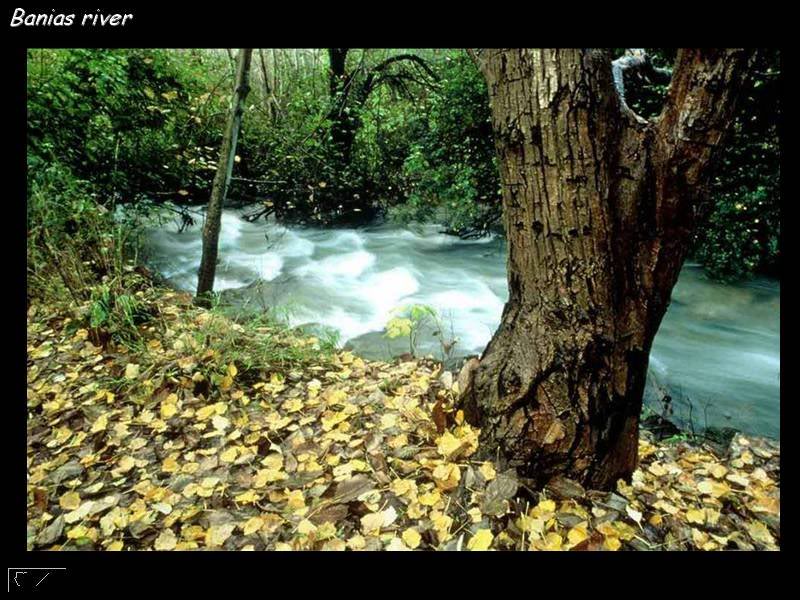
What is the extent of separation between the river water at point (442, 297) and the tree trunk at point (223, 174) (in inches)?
23.7

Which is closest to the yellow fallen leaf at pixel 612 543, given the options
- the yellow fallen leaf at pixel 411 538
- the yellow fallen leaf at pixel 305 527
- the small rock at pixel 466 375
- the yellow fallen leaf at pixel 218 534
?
the yellow fallen leaf at pixel 411 538

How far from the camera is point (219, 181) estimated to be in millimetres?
4531

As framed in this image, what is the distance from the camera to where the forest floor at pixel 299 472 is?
6.37 feet

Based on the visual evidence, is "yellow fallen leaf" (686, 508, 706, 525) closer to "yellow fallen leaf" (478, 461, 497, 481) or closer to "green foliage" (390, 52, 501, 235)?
"yellow fallen leaf" (478, 461, 497, 481)

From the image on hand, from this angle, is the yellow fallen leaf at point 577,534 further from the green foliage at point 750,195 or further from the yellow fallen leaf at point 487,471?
the green foliage at point 750,195

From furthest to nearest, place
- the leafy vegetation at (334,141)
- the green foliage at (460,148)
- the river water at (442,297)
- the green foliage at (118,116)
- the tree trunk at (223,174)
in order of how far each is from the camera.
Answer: the green foliage at (460,148), the river water at (442,297), the leafy vegetation at (334,141), the green foliage at (118,116), the tree trunk at (223,174)

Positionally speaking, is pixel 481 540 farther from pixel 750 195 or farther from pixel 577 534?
pixel 750 195

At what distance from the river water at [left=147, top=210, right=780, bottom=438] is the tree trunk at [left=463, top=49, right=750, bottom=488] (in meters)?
2.57

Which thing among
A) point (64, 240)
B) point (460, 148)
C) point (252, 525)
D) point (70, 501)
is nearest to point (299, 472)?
point (252, 525)

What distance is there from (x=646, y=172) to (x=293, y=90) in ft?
32.8

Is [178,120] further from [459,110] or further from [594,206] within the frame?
[594,206]

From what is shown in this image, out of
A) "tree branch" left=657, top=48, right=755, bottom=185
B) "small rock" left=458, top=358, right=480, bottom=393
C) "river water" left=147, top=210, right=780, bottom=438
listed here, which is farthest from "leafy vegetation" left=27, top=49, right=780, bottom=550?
"tree branch" left=657, top=48, right=755, bottom=185

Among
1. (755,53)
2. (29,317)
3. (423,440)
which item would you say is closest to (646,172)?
(755,53)

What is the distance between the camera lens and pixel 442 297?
22.5 ft
